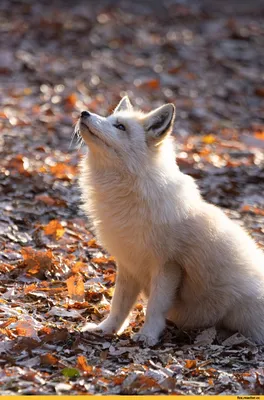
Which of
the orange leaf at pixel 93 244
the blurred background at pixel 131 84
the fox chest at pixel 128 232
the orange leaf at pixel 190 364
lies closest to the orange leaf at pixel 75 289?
the fox chest at pixel 128 232

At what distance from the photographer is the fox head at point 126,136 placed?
5.96 meters

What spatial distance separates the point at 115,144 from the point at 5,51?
996 cm

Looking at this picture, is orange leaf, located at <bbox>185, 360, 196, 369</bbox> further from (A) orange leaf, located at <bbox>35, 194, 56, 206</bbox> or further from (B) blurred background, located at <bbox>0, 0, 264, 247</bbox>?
(A) orange leaf, located at <bbox>35, 194, 56, 206</bbox>

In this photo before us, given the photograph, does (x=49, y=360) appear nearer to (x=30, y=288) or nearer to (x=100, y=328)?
(x=100, y=328)

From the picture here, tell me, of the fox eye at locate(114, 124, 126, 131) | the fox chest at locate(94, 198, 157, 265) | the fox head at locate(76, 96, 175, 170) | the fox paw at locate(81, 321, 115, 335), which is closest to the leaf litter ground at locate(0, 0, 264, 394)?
the fox paw at locate(81, 321, 115, 335)

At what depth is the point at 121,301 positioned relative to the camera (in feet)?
20.6

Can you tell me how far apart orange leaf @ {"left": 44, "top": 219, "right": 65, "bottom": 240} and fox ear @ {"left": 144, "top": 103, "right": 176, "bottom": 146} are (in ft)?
7.97

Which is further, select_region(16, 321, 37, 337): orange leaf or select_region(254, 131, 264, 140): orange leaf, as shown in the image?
select_region(254, 131, 264, 140): orange leaf

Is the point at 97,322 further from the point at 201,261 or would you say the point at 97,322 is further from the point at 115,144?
the point at 115,144

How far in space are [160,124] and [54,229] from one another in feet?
8.29

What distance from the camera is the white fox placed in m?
5.88

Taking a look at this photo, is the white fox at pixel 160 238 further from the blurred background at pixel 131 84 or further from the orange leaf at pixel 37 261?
the blurred background at pixel 131 84

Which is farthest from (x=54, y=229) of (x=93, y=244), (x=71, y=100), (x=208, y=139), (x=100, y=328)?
(x=71, y=100)

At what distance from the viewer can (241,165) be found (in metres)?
11.5
